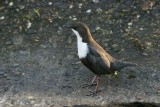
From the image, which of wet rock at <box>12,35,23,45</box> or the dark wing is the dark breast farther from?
wet rock at <box>12,35,23,45</box>

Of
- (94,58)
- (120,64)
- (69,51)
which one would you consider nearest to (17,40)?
(69,51)

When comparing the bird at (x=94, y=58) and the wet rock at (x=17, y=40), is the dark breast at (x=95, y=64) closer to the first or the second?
the bird at (x=94, y=58)

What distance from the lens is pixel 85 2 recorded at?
7828 mm

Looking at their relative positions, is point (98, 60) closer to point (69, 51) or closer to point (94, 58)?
point (94, 58)

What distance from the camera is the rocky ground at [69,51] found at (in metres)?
6.08

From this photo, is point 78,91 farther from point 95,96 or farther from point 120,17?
point 120,17

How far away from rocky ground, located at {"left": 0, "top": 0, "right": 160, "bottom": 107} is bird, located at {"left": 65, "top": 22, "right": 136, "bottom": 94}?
28 centimetres

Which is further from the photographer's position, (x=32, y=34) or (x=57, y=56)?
(x=32, y=34)

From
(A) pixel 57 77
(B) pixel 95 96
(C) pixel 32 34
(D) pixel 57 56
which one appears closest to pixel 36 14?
(C) pixel 32 34

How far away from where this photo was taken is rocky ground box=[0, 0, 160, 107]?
19.9ft

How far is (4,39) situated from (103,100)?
2176 millimetres

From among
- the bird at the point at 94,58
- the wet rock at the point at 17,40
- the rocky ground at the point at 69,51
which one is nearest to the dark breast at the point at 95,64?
the bird at the point at 94,58

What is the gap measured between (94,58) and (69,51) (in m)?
1.04

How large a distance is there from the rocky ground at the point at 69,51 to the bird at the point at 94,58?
0.28 metres
